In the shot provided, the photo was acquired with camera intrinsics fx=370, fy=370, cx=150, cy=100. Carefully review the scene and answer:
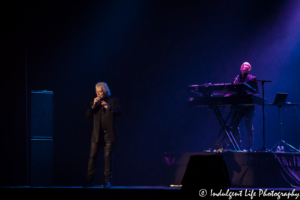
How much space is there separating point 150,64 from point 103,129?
2.68m

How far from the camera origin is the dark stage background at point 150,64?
7.57 m

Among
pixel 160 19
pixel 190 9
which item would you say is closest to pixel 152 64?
pixel 160 19

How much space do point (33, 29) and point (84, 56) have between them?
1.15 meters

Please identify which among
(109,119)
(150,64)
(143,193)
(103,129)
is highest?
(150,64)

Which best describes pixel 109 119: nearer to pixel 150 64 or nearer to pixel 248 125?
pixel 150 64

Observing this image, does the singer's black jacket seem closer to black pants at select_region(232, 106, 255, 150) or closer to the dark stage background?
the dark stage background

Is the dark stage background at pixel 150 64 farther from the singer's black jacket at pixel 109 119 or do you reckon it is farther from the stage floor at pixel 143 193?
the stage floor at pixel 143 193

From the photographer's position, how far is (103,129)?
19.4 feet

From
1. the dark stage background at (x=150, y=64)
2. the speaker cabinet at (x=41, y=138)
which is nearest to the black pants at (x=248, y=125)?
the dark stage background at (x=150, y=64)

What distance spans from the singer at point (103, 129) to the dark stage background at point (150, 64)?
→ 4.52 ft

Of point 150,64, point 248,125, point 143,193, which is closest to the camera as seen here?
point 143,193

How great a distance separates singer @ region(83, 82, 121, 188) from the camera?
5.79 meters

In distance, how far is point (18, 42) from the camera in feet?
21.7

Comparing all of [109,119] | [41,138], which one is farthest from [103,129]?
[41,138]
